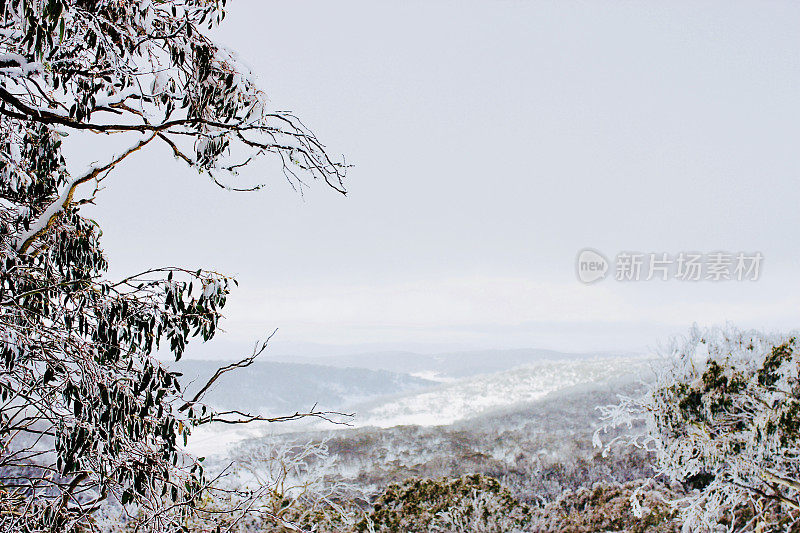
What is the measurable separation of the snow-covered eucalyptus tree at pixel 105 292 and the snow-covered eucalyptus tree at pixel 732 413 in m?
7.02

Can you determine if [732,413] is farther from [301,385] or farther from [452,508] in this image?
[301,385]

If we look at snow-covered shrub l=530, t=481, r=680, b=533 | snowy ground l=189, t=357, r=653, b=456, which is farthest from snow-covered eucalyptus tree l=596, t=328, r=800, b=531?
snowy ground l=189, t=357, r=653, b=456

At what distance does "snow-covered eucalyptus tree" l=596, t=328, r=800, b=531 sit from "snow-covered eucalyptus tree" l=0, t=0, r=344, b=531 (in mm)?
7022

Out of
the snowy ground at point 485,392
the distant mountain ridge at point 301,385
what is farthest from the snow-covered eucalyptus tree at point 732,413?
the snowy ground at point 485,392

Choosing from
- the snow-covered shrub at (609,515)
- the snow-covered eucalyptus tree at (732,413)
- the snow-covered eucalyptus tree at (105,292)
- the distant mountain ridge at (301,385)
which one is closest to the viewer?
the snow-covered eucalyptus tree at (105,292)

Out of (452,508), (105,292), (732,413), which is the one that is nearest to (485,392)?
(452,508)

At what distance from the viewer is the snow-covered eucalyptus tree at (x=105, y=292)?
2131mm

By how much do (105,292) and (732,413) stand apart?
8.06 metres

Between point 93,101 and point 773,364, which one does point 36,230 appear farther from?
point 773,364

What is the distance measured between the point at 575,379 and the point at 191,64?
4637 cm

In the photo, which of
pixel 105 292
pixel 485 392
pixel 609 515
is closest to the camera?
pixel 105 292

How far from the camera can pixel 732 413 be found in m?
7.39

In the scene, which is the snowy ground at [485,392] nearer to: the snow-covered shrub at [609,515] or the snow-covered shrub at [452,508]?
the snow-covered shrub at [609,515]

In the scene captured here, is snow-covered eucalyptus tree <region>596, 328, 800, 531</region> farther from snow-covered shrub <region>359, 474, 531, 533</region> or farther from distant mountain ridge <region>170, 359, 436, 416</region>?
distant mountain ridge <region>170, 359, 436, 416</region>
